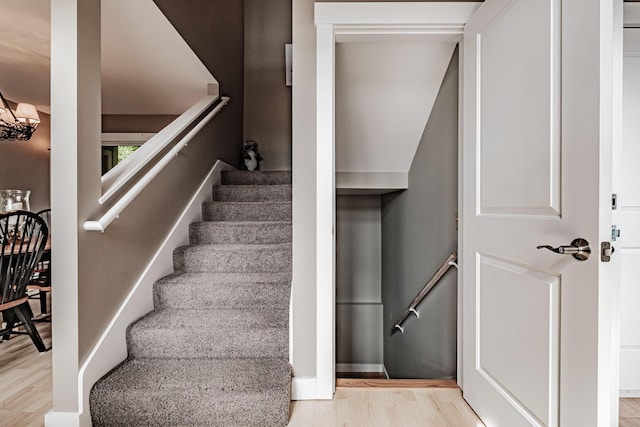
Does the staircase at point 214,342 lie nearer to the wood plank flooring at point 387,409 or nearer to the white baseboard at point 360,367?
the wood plank flooring at point 387,409

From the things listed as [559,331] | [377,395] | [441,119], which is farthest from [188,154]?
[559,331]

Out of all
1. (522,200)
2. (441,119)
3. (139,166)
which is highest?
(441,119)

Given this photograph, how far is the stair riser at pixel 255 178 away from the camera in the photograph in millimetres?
3803

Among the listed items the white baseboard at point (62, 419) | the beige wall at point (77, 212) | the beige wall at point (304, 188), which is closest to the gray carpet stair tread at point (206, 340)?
the beige wall at point (304, 188)

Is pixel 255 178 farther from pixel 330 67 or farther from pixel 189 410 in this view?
pixel 189 410

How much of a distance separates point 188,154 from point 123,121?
2.08 m

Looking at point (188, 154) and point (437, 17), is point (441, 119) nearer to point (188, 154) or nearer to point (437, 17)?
point (437, 17)

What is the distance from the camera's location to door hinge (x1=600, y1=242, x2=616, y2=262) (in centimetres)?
112

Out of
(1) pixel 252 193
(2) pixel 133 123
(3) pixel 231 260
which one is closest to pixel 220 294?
(3) pixel 231 260

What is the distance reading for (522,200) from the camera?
1.50m

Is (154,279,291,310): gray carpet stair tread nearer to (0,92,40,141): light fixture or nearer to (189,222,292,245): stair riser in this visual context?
(189,222,292,245): stair riser

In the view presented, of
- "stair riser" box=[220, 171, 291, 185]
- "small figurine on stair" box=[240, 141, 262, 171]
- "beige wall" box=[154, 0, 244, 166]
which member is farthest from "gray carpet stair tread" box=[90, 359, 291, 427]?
"small figurine on stair" box=[240, 141, 262, 171]

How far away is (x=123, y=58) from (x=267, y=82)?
7.26 feet

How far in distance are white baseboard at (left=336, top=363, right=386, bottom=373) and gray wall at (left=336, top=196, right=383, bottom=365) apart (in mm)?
31
